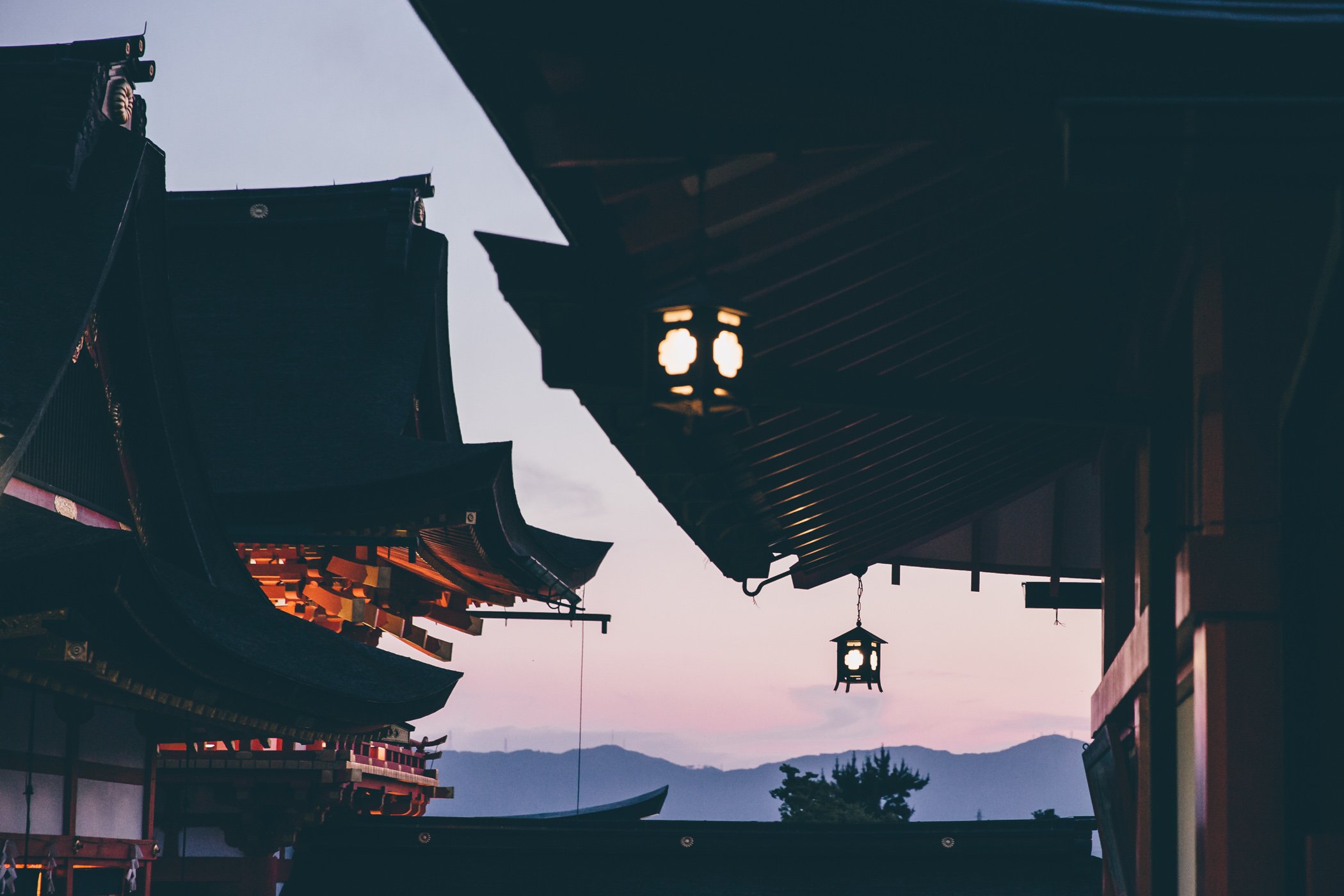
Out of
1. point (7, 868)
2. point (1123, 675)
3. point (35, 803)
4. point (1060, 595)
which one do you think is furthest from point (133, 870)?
point (1060, 595)

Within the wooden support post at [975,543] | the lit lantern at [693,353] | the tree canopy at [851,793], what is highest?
the wooden support post at [975,543]

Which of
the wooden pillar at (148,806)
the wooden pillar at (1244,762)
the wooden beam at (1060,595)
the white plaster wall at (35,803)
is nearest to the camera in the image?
the wooden pillar at (1244,762)

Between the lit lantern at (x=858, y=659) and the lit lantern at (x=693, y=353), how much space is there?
11664 mm

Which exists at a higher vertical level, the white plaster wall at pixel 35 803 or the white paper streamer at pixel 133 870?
the white plaster wall at pixel 35 803

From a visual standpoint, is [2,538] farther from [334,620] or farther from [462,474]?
[334,620]

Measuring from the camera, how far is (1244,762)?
493 cm

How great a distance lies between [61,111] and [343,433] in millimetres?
8249

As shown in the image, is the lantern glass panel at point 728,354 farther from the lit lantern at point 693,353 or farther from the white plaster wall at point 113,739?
the white plaster wall at point 113,739

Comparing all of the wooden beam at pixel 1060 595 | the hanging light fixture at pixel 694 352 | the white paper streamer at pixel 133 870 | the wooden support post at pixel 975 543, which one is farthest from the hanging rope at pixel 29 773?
the wooden beam at pixel 1060 595

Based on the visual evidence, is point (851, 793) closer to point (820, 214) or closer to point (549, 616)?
point (549, 616)

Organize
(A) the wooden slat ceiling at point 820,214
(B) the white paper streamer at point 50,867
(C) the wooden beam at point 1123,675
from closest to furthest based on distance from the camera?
(A) the wooden slat ceiling at point 820,214 < (C) the wooden beam at point 1123,675 < (B) the white paper streamer at point 50,867

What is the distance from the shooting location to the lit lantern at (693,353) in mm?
4566

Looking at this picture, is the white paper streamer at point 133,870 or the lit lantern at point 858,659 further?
the lit lantern at point 858,659

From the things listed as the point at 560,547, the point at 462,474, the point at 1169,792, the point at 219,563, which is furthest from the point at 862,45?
the point at 560,547
